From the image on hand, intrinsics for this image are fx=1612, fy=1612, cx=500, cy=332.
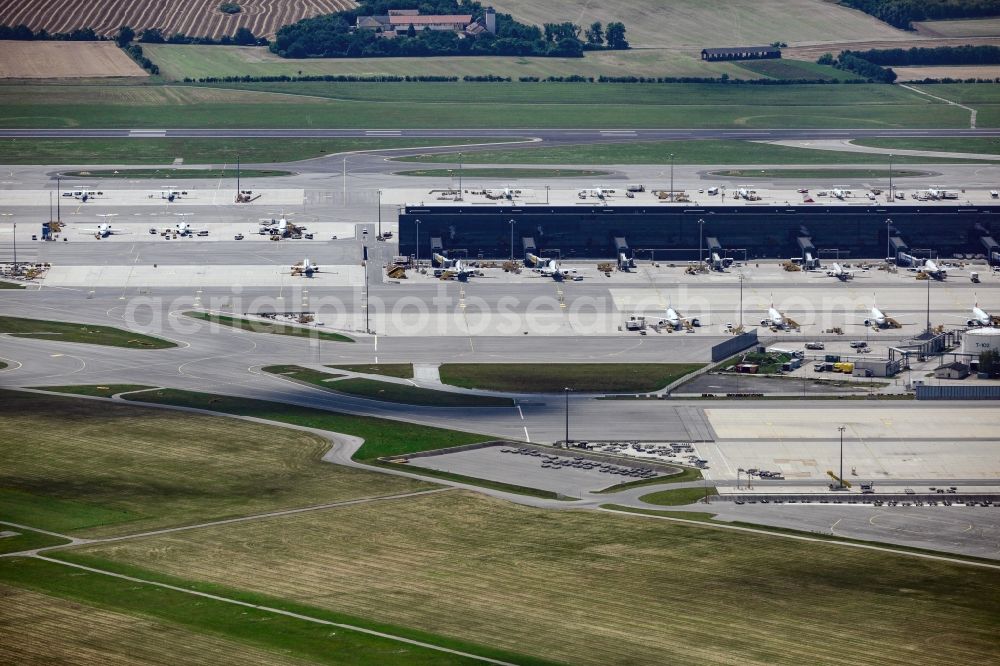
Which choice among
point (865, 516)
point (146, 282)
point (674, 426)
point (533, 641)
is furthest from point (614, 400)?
point (146, 282)

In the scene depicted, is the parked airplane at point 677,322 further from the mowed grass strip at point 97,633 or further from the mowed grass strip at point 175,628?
the mowed grass strip at point 97,633

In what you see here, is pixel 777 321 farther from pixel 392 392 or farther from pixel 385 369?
pixel 392 392

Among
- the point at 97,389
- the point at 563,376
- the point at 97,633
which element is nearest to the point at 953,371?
the point at 563,376

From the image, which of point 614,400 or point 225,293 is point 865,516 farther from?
point 225,293

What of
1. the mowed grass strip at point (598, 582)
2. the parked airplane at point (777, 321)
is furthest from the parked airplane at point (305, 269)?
the mowed grass strip at point (598, 582)

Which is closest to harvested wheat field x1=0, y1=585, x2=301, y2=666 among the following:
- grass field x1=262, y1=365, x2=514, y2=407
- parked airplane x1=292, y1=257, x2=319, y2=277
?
grass field x1=262, y1=365, x2=514, y2=407

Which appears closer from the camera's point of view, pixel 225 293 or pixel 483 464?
pixel 483 464
